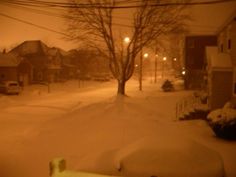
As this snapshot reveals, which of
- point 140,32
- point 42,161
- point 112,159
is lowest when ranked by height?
point 42,161

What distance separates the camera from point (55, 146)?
12.9m

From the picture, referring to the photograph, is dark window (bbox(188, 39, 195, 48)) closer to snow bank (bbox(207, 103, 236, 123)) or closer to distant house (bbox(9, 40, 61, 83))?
distant house (bbox(9, 40, 61, 83))

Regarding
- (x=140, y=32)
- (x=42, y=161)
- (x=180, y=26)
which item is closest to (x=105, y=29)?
(x=140, y=32)

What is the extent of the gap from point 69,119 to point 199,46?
105 feet

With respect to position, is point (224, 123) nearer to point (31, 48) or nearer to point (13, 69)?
point (13, 69)

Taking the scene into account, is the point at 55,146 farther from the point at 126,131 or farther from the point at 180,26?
the point at 180,26

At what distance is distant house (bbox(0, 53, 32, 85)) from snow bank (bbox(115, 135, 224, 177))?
40976mm

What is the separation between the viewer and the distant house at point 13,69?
147 ft

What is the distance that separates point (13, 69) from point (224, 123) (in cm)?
3938

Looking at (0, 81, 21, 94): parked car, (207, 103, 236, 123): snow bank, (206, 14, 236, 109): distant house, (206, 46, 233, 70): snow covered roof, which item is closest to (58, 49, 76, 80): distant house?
(0, 81, 21, 94): parked car

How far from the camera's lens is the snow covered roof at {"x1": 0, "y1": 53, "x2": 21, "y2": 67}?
147 ft

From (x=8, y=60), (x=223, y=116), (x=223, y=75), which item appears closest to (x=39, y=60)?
(x=8, y=60)

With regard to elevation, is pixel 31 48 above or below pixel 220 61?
above

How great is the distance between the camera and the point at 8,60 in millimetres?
45625
